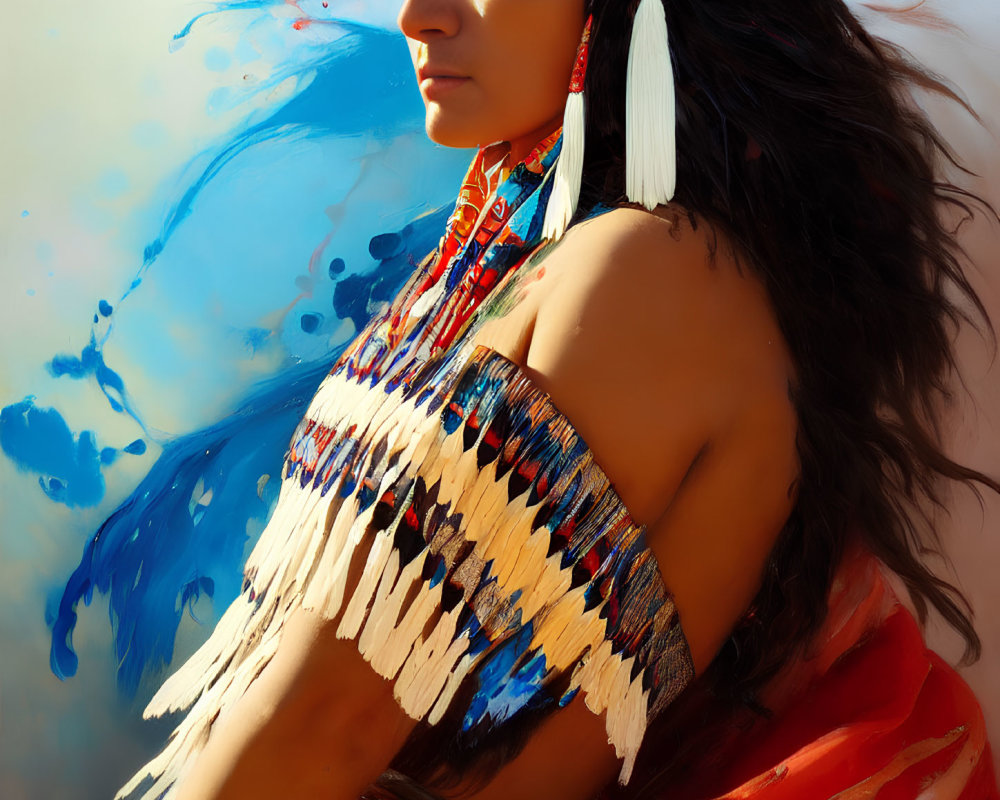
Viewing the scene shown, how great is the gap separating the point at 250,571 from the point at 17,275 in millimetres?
489

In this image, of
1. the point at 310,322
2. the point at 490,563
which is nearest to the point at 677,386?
the point at 490,563

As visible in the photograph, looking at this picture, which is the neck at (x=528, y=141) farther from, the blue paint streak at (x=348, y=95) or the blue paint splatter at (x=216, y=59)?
the blue paint splatter at (x=216, y=59)

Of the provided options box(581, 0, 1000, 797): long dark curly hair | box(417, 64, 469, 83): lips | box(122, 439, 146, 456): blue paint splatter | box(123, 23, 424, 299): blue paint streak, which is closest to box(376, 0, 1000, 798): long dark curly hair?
box(581, 0, 1000, 797): long dark curly hair

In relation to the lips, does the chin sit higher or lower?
lower

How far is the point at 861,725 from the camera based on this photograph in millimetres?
741

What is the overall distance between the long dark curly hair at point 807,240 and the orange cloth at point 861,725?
0.09 ft

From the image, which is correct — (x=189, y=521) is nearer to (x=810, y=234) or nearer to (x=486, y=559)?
(x=486, y=559)

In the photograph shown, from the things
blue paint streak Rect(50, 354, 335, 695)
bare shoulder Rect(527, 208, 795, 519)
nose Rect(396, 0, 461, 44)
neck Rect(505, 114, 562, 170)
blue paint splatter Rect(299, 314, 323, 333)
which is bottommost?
blue paint streak Rect(50, 354, 335, 695)

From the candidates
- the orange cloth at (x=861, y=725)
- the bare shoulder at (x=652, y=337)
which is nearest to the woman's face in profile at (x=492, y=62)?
the bare shoulder at (x=652, y=337)

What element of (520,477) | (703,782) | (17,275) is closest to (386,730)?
(520,477)

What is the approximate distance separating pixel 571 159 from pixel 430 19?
0.58 ft

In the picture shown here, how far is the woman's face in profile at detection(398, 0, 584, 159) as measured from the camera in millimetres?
748

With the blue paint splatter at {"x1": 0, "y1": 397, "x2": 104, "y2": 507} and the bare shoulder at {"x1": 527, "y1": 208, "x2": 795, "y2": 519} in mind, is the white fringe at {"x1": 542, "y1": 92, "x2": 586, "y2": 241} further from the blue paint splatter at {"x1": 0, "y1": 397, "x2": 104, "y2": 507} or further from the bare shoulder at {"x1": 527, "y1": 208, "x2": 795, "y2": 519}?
the blue paint splatter at {"x1": 0, "y1": 397, "x2": 104, "y2": 507}

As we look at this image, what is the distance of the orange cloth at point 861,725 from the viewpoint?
0.71 metres
